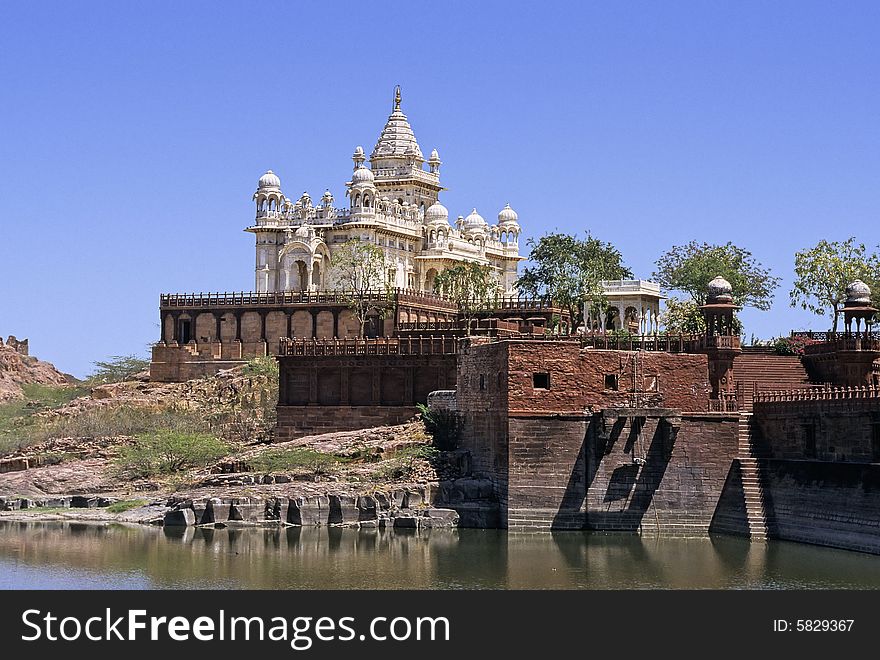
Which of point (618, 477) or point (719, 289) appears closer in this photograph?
point (618, 477)

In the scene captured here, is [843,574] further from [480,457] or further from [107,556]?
[107,556]

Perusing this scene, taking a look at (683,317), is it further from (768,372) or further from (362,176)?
(362,176)

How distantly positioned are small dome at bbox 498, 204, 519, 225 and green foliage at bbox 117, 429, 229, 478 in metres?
56.6

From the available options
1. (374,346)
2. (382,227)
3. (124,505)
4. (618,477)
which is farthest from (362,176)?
(618,477)

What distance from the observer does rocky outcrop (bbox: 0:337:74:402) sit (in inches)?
3939

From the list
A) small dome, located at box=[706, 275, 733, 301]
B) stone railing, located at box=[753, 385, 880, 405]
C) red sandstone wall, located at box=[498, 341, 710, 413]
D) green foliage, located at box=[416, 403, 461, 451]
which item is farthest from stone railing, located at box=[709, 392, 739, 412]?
green foliage, located at box=[416, 403, 461, 451]

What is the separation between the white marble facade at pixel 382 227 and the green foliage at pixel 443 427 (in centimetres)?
3429

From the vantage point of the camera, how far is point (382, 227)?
105500 mm

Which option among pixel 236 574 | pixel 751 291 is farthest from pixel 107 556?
pixel 751 291

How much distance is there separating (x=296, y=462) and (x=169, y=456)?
7085mm

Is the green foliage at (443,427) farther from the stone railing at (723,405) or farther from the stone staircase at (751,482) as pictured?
the stone staircase at (751,482)

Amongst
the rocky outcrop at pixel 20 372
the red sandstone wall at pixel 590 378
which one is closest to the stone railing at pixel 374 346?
the red sandstone wall at pixel 590 378

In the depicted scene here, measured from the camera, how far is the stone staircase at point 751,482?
5472cm

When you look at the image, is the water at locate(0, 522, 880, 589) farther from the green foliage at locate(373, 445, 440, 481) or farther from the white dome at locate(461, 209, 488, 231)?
the white dome at locate(461, 209, 488, 231)
